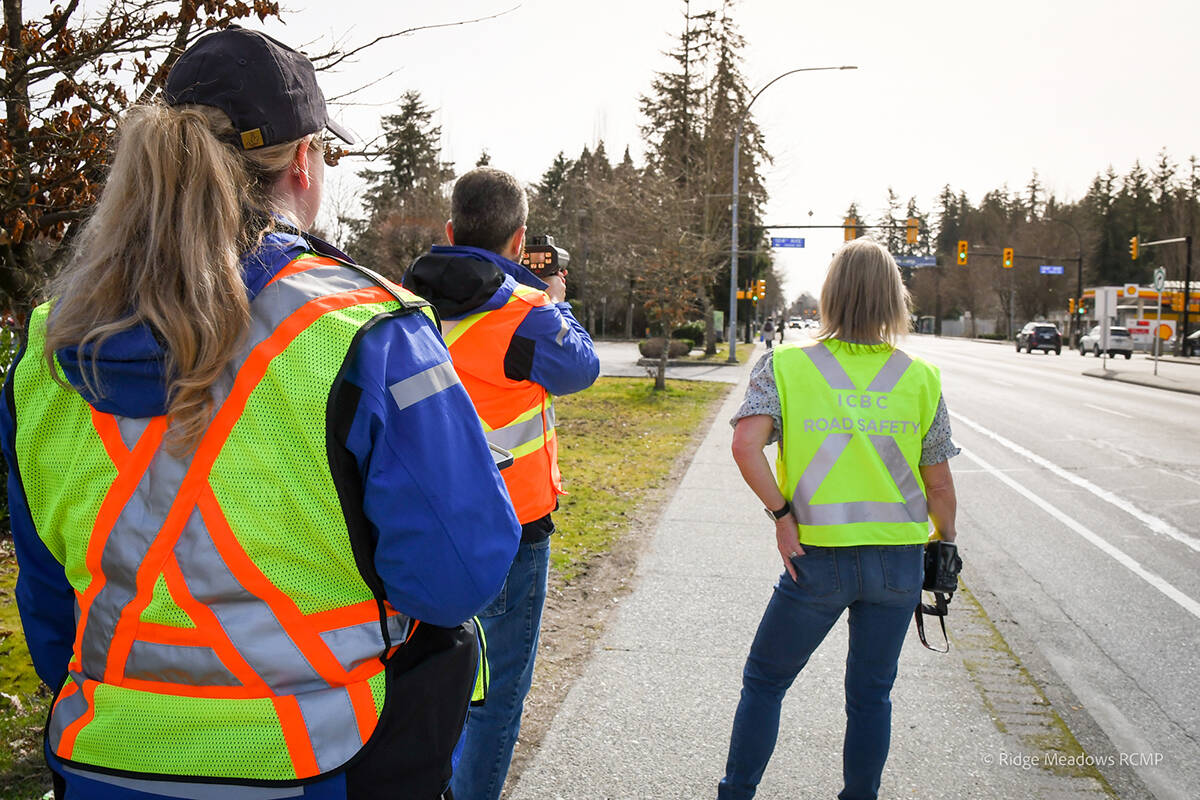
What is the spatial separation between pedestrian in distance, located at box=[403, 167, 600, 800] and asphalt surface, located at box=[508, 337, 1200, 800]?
61cm

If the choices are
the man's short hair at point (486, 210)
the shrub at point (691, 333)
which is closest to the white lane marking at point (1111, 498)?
the man's short hair at point (486, 210)

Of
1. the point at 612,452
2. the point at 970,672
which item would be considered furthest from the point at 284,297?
the point at 612,452

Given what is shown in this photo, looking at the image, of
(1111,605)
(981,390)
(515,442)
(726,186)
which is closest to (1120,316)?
(726,186)

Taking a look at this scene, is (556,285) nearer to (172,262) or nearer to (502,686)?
(502,686)

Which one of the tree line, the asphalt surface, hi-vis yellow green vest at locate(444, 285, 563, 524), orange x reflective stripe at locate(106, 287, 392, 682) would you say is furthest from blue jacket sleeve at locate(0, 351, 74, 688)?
the tree line

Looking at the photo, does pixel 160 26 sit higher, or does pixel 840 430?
pixel 160 26

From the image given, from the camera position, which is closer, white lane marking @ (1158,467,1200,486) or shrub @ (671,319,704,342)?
white lane marking @ (1158,467,1200,486)

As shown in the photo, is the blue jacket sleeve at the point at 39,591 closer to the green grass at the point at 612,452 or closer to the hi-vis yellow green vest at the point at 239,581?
the hi-vis yellow green vest at the point at 239,581

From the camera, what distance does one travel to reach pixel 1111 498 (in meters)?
9.27

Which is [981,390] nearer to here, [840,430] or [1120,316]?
[840,430]

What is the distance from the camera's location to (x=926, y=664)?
465 cm

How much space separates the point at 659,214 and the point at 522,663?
21.0 meters

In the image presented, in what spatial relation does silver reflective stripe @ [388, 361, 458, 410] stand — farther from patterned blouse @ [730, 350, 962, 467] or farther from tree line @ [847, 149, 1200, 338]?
tree line @ [847, 149, 1200, 338]

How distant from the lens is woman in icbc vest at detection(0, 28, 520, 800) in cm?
132
